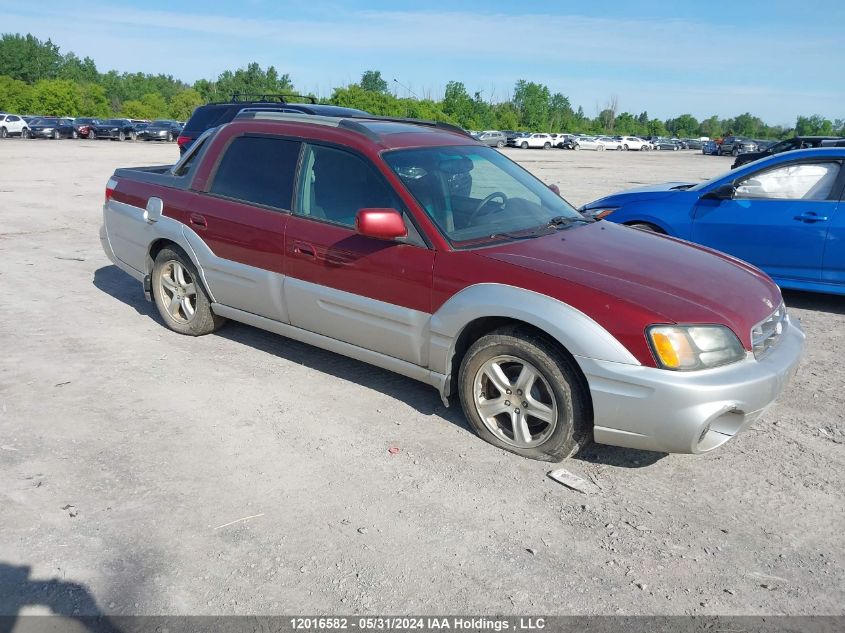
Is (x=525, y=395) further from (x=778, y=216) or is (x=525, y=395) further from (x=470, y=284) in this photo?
(x=778, y=216)

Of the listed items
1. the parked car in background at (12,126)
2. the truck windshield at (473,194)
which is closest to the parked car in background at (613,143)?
the parked car in background at (12,126)

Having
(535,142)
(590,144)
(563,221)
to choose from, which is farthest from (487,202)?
(590,144)

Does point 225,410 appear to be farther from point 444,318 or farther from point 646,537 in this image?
point 646,537

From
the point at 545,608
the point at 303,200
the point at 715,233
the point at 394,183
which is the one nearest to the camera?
the point at 545,608

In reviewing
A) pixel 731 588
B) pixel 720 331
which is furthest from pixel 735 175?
pixel 731 588

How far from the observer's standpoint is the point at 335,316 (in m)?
4.63

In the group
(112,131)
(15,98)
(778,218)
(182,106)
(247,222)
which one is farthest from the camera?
(182,106)

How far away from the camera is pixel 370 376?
200 inches

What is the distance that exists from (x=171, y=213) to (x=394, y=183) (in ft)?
7.17

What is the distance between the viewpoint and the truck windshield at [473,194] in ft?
14.2

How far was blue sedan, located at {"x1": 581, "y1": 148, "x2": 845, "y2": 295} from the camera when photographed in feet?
22.0

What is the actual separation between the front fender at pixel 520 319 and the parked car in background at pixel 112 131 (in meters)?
50.3

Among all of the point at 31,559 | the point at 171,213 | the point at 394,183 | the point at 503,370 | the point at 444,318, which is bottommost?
the point at 31,559

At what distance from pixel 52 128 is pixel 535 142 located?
121 ft
